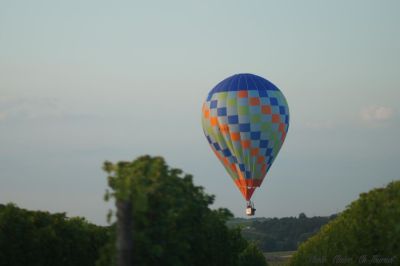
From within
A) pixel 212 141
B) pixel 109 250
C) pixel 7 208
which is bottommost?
pixel 109 250

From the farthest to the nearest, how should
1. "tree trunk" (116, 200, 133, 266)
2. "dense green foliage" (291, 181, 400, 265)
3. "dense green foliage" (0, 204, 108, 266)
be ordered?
"dense green foliage" (291, 181, 400, 265) → "dense green foliage" (0, 204, 108, 266) → "tree trunk" (116, 200, 133, 266)

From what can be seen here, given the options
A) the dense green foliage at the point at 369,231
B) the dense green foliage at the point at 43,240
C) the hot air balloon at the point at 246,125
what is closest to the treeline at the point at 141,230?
the dense green foliage at the point at 43,240

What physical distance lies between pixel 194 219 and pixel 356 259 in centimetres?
1216

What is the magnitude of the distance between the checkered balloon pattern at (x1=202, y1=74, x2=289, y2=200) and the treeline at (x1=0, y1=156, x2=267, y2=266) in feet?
83.7

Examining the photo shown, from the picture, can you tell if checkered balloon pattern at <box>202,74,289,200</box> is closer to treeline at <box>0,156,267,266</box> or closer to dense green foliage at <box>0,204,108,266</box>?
treeline at <box>0,156,267,266</box>

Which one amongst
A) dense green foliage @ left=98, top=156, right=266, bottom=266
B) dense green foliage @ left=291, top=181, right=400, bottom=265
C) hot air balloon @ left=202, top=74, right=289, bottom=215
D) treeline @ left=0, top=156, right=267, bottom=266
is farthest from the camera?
hot air balloon @ left=202, top=74, right=289, bottom=215

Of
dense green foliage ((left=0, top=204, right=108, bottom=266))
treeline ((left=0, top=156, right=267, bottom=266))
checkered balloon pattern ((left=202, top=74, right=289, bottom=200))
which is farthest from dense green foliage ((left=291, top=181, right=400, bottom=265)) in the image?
checkered balloon pattern ((left=202, top=74, right=289, bottom=200))

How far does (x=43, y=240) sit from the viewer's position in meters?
42.0

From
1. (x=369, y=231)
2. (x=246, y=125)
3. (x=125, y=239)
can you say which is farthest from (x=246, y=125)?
(x=125, y=239)

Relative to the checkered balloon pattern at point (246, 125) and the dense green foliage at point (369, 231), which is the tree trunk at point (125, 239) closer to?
the dense green foliage at point (369, 231)

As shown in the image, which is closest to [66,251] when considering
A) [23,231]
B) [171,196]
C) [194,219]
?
[23,231]

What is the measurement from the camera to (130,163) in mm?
31141

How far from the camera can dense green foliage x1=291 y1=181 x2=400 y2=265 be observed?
41.2 m

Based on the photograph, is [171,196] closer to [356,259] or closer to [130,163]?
[130,163]
